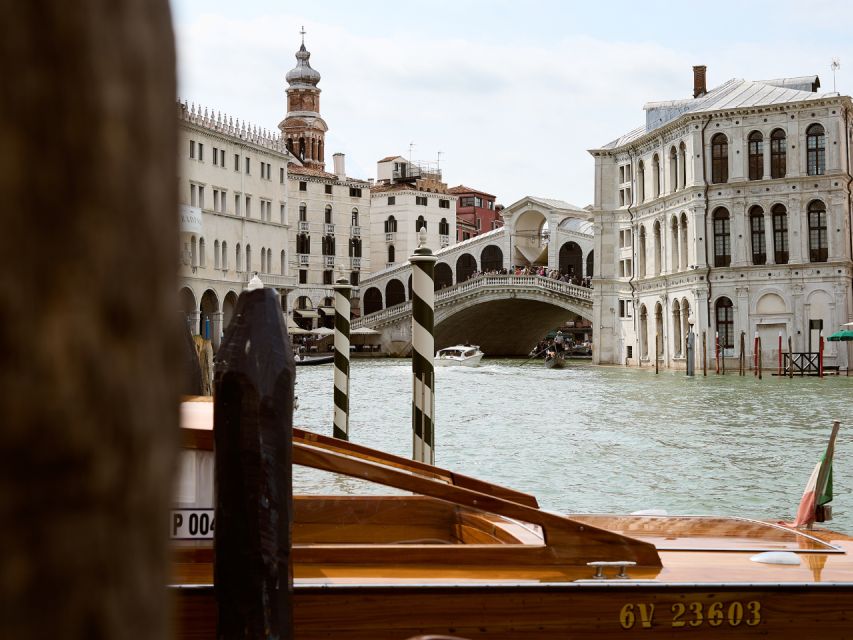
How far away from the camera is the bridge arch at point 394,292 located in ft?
175

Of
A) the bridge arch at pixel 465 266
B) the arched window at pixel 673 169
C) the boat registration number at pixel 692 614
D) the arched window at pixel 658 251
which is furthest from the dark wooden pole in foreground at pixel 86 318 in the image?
the bridge arch at pixel 465 266

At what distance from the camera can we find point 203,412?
3.33m

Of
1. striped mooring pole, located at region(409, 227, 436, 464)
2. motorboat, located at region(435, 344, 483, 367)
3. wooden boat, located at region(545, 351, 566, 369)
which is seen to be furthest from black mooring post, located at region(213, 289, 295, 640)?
motorboat, located at region(435, 344, 483, 367)

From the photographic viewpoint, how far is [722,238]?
3300 centimetres

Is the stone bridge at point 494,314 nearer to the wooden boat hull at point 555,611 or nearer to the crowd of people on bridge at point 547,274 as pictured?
the crowd of people on bridge at point 547,274

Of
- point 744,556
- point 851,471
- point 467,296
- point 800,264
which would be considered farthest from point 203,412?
point 467,296

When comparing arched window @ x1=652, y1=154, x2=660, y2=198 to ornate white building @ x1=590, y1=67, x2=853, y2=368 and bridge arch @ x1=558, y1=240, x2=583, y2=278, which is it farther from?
bridge arch @ x1=558, y1=240, x2=583, y2=278

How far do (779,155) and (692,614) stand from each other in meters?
30.8

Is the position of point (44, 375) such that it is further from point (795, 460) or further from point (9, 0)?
point (795, 460)

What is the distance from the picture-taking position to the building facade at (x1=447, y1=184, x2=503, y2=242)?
68188mm

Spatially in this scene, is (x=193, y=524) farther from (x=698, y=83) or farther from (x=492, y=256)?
(x=492, y=256)

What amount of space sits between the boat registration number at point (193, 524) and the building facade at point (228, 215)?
32945 mm

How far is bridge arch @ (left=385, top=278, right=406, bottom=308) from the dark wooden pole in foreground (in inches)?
2072

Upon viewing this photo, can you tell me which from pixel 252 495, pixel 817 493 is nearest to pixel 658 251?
pixel 817 493
